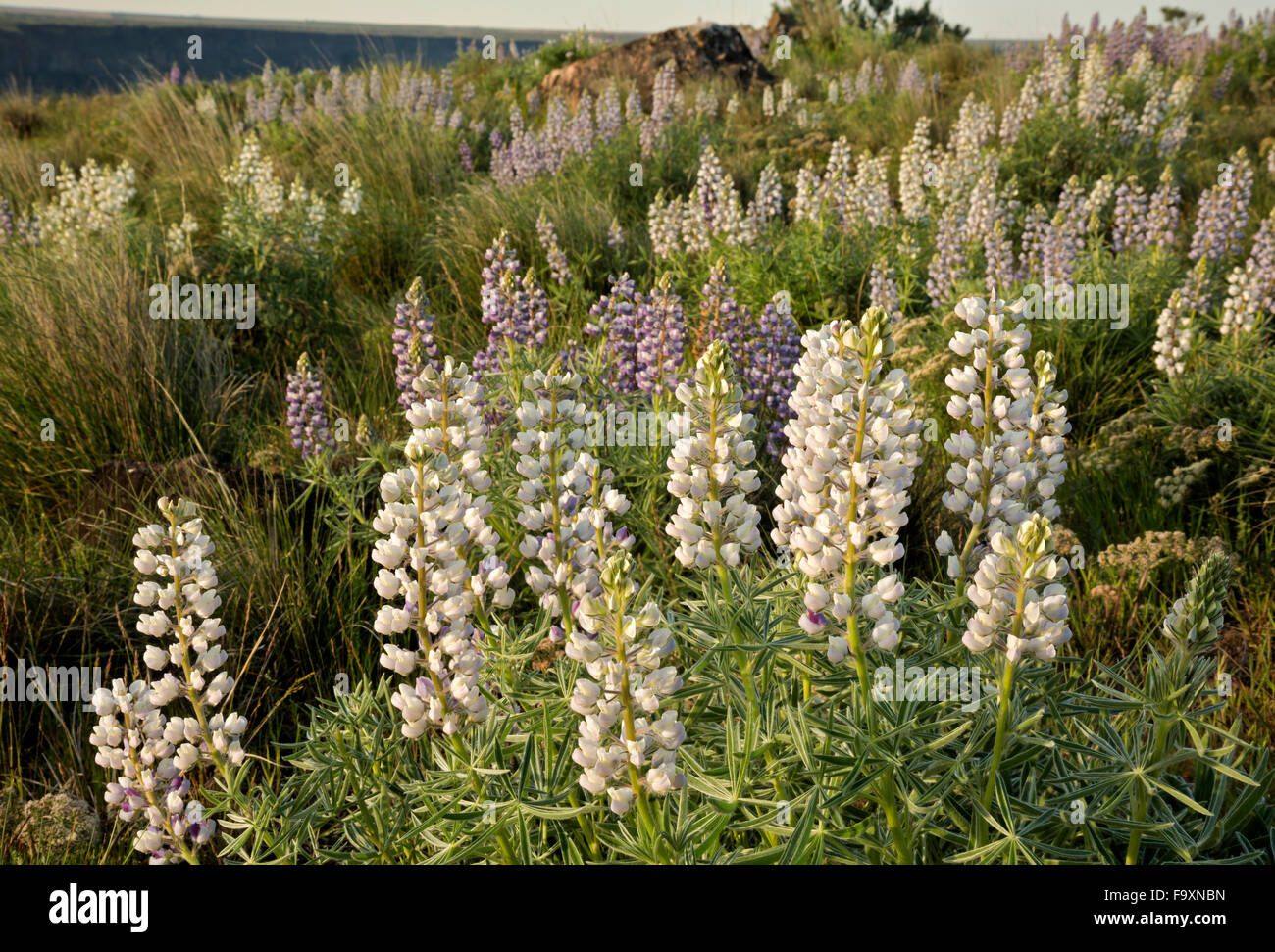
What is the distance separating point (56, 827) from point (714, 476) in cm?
218

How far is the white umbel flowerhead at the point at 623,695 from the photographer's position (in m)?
1.60

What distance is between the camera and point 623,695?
1.63m

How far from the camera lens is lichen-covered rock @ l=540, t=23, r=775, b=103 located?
14930mm

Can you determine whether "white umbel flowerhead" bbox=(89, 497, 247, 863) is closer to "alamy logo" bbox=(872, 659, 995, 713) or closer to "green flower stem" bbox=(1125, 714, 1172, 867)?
"alamy logo" bbox=(872, 659, 995, 713)

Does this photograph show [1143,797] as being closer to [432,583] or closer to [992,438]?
[992,438]

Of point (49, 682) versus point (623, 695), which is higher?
point (623, 695)

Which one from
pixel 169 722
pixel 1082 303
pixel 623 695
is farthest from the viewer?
pixel 1082 303

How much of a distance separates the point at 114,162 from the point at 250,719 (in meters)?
12.1

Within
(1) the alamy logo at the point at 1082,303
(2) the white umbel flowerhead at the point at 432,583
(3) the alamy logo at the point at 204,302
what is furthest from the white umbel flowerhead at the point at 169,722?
(1) the alamy logo at the point at 1082,303

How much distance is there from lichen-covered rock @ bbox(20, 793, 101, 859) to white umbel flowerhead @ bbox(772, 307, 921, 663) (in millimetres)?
2226

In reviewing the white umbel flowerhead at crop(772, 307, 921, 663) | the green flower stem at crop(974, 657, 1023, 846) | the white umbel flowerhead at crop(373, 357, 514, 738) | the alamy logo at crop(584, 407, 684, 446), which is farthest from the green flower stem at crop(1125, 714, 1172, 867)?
the alamy logo at crop(584, 407, 684, 446)

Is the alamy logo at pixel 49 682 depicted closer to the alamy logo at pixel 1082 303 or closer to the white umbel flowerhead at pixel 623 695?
the white umbel flowerhead at pixel 623 695

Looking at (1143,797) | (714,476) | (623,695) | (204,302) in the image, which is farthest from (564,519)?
(204,302)

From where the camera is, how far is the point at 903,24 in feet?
72.3
